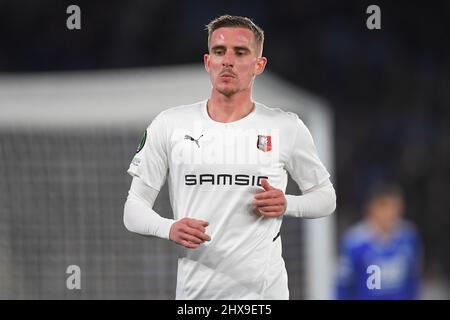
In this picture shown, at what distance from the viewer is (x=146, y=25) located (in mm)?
9055

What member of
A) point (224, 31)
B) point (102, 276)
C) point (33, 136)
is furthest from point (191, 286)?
point (33, 136)

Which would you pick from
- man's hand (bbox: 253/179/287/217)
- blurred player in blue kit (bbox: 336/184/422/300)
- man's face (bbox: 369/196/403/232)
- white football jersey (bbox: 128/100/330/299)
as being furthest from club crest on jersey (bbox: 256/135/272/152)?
man's face (bbox: 369/196/403/232)

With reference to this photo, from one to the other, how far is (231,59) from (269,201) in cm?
41

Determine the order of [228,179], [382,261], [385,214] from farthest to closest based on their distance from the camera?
[385,214]
[382,261]
[228,179]

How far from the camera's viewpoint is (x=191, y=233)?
229 centimetres

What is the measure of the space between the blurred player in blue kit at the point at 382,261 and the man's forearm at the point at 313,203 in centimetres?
278

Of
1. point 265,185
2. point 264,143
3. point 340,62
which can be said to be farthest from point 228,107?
point 340,62

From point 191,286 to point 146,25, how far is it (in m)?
6.85

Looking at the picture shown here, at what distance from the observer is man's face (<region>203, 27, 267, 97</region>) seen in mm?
2424

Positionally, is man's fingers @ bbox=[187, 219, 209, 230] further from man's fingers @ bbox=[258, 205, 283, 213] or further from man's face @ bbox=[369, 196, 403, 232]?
man's face @ bbox=[369, 196, 403, 232]

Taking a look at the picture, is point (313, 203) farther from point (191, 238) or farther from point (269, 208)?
point (191, 238)

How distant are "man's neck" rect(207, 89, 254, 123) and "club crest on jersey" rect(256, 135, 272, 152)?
87mm

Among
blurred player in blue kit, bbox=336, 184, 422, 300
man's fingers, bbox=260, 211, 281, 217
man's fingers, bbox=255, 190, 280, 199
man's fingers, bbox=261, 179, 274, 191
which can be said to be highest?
man's fingers, bbox=261, 179, 274, 191
